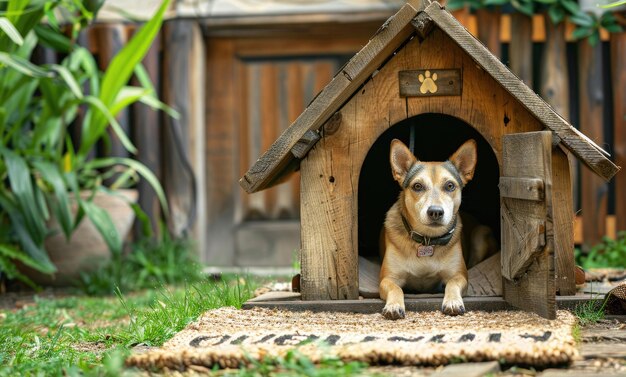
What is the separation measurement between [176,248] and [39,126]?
1633 mm

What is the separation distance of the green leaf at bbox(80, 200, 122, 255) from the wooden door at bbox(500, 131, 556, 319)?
125 inches

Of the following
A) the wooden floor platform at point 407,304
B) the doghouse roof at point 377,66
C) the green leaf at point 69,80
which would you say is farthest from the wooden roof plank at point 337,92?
the green leaf at point 69,80

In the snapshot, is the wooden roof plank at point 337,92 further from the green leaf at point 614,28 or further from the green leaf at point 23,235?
the green leaf at point 614,28

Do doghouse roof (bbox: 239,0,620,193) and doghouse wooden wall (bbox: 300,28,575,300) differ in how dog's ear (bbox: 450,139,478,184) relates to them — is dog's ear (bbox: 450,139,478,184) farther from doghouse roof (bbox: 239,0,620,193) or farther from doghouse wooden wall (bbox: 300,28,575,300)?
doghouse roof (bbox: 239,0,620,193)

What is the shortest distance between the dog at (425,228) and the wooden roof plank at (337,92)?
1.37ft

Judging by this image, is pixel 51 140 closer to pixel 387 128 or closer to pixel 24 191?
pixel 24 191

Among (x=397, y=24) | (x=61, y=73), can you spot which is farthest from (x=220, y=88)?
(x=397, y=24)

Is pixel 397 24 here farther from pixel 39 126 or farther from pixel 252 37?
pixel 252 37

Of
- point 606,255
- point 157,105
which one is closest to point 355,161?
point 157,105

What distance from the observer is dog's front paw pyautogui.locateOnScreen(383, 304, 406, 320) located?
4.20 m

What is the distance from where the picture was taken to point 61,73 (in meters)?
6.12

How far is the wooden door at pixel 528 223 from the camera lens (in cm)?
392

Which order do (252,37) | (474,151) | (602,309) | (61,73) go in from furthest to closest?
(252,37)
(61,73)
(474,151)
(602,309)

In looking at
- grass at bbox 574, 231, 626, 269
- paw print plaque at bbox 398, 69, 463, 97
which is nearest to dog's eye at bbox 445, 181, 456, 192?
paw print plaque at bbox 398, 69, 463, 97
